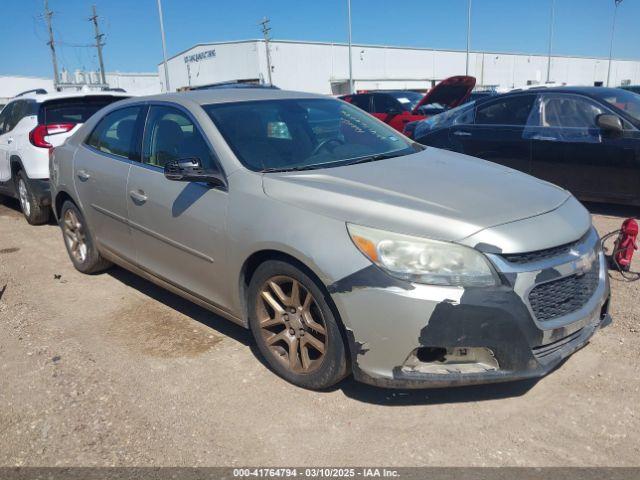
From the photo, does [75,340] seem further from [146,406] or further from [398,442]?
[398,442]

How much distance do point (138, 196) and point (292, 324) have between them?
5.27 feet

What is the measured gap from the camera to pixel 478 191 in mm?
2988

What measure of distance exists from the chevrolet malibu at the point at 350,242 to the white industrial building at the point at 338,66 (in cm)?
4871

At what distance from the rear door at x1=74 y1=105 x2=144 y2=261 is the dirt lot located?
2.71ft

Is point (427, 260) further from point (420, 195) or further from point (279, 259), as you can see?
point (279, 259)

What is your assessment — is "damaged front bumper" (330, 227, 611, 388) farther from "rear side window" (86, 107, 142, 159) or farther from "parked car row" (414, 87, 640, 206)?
"parked car row" (414, 87, 640, 206)

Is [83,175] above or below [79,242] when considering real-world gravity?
above

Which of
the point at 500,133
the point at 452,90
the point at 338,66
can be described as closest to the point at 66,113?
the point at 500,133

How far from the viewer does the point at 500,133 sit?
6.66 meters

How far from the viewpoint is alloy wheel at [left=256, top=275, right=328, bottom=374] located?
9.46 ft

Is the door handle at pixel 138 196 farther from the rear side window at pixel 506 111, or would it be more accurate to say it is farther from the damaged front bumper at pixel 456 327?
the rear side window at pixel 506 111

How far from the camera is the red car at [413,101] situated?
1027cm

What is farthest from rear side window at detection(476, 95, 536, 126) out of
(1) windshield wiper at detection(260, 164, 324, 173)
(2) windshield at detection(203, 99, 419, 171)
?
(1) windshield wiper at detection(260, 164, 324, 173)

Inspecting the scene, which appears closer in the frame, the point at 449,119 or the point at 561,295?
the point at 561,295
